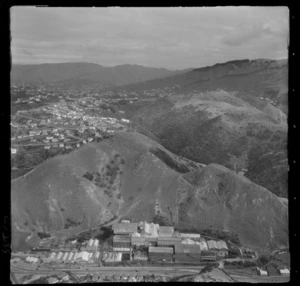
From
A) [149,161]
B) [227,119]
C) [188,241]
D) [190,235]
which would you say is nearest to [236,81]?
[227,119]

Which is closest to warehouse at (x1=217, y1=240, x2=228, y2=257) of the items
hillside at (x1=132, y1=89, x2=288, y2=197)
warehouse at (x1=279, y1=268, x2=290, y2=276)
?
warehouse at (x1=279, y1=268, x2=290, y2=276)

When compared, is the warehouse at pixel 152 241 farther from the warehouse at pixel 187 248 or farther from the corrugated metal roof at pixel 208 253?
the corrugated metal roof at pixel 208 253

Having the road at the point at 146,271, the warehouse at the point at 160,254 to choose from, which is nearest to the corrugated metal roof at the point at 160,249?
the warehouse at the point at 160,254

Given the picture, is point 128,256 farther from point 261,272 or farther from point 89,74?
point 89,74
